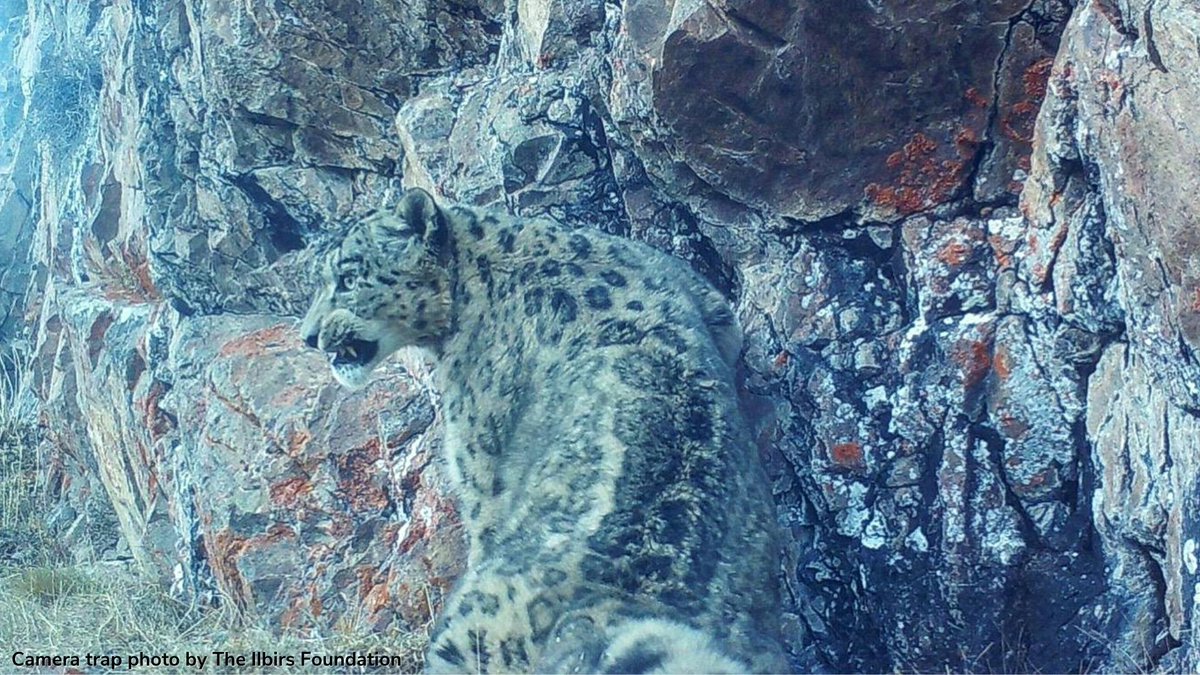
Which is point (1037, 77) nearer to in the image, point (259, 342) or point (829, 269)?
point (829, 269)

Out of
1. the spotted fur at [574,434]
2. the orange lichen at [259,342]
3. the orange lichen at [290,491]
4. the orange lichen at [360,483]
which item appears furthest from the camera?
the orange lichen at [259,342]

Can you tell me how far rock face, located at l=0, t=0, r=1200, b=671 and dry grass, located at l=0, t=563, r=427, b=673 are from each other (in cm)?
34

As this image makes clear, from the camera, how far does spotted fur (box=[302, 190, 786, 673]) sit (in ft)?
14.1

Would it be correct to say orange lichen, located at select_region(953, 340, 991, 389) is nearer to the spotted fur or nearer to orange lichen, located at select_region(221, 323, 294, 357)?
the spotted fur

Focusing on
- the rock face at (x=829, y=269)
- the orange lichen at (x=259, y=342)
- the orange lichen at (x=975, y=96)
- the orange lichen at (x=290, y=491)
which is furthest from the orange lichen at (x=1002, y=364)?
the orange lichen at (x=259, y=342)

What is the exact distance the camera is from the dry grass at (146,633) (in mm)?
5512

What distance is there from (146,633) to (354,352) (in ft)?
5.35

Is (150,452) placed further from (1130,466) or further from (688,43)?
(1130,466)

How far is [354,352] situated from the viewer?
5.75 meters

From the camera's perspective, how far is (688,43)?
16.6 feet

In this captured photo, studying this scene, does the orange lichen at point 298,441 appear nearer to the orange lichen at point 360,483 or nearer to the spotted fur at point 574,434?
the orange lichen at point 360,483

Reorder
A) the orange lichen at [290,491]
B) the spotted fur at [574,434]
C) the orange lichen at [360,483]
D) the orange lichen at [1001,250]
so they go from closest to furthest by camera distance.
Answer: the spotted fur at [574,434]
the orange lichen at [1001,250]
the orange lichen at [360,483]
the orange lichen at [290,491]

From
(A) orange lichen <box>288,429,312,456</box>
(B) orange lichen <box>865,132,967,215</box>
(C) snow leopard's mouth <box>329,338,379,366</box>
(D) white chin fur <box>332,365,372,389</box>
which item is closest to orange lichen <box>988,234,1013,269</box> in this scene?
(B) orange lichen <box>865,132,967,215</box>

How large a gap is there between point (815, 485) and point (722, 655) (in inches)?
54.6
